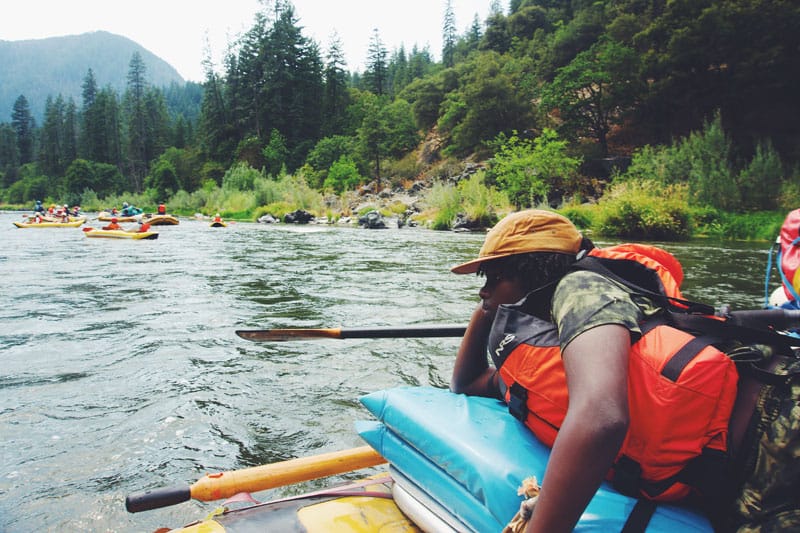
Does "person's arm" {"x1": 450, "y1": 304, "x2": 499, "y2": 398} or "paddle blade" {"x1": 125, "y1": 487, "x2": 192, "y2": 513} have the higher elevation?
"person's arm" {"x1": 450, "y1": 304, "x2": 499, "y2": 398}

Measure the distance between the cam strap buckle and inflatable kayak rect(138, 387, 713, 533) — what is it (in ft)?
0.34

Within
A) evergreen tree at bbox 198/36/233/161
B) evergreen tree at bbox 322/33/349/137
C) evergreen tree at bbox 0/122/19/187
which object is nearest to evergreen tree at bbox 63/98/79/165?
evergreen tree at bbox 0/122/19/187

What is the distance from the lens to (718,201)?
15633mm

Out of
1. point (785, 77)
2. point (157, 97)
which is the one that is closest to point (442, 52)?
point (157, 97)

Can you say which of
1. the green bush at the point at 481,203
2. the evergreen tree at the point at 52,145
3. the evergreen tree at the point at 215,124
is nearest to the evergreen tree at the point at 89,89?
the evergreen tree at the point at 52,145

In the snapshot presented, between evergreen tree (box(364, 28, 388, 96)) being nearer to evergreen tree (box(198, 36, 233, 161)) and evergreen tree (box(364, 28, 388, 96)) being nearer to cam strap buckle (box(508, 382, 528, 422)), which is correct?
evergreen tree (box(198, 36, 233, 161))

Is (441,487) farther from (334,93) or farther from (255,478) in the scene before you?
(334,93)

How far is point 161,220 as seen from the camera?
22.6 m

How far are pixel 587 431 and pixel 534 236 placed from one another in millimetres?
603

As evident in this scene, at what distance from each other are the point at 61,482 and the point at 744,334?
2867mm

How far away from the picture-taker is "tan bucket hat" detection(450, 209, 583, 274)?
1.40m

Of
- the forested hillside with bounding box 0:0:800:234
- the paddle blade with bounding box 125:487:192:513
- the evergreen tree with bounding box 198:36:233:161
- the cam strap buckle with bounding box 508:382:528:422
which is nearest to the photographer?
the cam strap buckle with bounding box 508:382:528:422

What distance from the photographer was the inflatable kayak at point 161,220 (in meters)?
21.8

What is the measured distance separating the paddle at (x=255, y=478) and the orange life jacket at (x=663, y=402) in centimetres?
95
